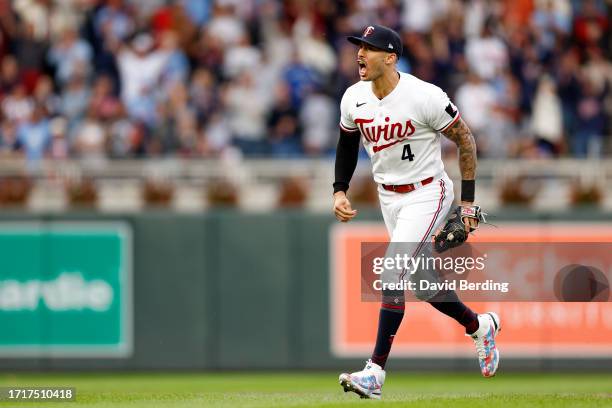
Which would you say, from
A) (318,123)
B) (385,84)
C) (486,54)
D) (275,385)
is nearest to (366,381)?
(385,84)

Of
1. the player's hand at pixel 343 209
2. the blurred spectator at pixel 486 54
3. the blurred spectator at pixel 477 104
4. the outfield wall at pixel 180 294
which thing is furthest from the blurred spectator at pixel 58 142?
the player's hand at pixel 343 209

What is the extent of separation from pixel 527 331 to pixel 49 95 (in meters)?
6.47

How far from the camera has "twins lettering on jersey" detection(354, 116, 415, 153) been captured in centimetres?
909

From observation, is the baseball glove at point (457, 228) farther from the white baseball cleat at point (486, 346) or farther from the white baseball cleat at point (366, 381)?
the white baseball cleat at point (366, 381)

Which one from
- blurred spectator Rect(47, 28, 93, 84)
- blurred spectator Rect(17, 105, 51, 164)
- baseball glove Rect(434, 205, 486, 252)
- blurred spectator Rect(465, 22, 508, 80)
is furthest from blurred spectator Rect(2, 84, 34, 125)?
baseball glove Rect(434, 205, 486, 252)

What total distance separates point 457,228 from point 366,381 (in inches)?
47.8

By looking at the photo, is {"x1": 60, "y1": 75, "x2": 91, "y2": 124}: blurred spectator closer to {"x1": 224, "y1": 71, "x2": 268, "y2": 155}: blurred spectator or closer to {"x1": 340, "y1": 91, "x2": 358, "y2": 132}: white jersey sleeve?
{"x1": 224, "y1": 71, "x2": 268, "y2": 155}: blurred spectator

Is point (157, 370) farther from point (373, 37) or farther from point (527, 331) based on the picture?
point (373, 37)

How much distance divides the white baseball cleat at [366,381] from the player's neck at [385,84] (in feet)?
6.00

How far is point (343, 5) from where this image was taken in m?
17.9

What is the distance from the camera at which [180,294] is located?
16.0 m

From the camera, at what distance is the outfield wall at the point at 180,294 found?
15797 millimetres

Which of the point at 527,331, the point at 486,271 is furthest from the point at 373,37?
the point at 527,331

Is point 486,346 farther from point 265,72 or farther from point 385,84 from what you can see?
point 265,72
